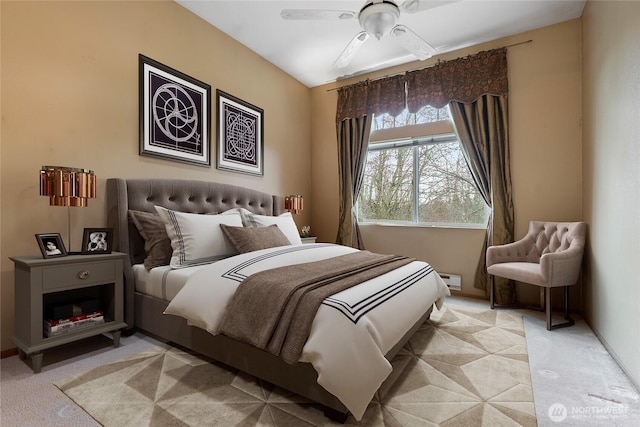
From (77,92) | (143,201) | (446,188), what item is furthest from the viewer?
(446,188)

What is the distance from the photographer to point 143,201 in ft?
8.64

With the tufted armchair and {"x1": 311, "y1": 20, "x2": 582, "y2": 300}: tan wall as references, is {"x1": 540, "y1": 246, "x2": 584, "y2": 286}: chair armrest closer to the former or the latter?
the tufted armchair

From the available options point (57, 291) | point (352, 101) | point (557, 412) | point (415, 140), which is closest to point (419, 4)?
point (415, 140)

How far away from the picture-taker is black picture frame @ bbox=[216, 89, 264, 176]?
3447mm

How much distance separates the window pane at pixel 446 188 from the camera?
12.4 feet

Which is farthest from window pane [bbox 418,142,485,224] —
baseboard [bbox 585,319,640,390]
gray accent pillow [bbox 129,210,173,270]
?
gray accent pillow [bbox 129,210,173,270]

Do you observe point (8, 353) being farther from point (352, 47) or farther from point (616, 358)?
point (616, 358)

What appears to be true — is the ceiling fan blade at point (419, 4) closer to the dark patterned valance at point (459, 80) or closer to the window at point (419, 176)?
the dark patterned valance at point (459, 80)

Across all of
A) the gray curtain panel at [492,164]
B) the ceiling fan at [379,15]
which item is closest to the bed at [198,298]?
the gray curtain panel at [492,164]

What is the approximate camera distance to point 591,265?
275cm

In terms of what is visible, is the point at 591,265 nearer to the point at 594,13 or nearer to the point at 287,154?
the point at 594,13

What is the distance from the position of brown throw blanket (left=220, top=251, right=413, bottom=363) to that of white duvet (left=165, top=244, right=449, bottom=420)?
0.16ft

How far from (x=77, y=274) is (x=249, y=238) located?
3.72 feet

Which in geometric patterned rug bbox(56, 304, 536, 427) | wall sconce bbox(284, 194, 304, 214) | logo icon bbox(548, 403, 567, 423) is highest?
wall sconce bbox(284, 194, 304, 214)
